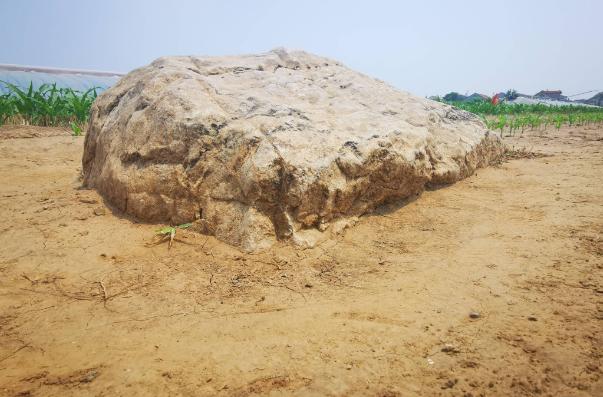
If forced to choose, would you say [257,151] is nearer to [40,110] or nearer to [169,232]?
[169,232]

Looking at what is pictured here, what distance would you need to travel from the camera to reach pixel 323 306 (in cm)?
178

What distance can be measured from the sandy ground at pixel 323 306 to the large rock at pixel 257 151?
19 cm

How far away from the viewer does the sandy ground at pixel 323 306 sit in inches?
52.0

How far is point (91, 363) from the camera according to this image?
145 cm

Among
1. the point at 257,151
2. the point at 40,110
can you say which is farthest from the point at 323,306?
the point at 40,110

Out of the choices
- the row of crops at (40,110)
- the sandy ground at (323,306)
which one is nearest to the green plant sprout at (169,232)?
the sandy ground at (323,306)

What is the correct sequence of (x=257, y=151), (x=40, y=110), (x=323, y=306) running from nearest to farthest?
1. (x=323, y=306)
2. (x=257, y=151)
3. (x=40, y=110)

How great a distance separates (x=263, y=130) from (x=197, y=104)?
0.63 meters

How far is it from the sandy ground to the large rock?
0.19 meters

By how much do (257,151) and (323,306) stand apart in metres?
1.16

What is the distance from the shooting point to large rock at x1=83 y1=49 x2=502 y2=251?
2.38 m

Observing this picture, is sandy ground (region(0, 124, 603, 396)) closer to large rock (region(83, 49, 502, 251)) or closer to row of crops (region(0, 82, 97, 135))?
large rock (region(83, 49, 502, 251))

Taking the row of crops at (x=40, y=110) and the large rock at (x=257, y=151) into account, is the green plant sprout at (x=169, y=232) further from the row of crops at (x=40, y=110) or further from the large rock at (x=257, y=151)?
the row of crops at (x=40, y=110)

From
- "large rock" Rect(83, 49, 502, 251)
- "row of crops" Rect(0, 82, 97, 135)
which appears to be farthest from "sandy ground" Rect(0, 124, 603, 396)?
"row of crops" Rect(0, 82, 97, 135)
